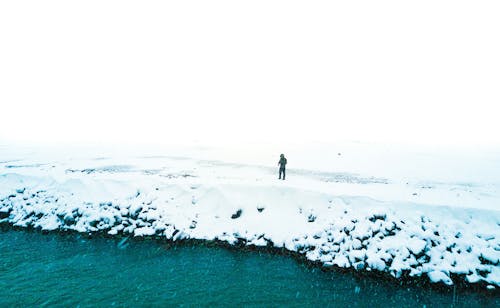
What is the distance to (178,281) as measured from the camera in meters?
Result: 11.8

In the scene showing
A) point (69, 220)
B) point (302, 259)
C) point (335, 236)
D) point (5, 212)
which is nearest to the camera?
point (302, 259)

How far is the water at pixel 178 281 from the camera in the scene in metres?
10.5

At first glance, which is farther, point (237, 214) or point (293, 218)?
point (237, 214)

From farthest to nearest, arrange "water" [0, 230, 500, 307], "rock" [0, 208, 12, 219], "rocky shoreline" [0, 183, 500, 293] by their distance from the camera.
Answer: "rock" [0, 208, 12, 219]
"rocky shoreline" [0, 183, 500, 293]
"water" [0, 230, 500, 307]

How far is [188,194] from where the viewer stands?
18.5m

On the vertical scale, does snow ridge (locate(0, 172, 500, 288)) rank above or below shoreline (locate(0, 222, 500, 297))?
above

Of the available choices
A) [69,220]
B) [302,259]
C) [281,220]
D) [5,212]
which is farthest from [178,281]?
[5,212]

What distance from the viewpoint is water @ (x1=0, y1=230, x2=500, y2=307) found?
34.6 feet

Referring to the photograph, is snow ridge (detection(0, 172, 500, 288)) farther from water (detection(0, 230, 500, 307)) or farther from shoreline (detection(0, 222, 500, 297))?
water (detection(0, 230, 500, 307))

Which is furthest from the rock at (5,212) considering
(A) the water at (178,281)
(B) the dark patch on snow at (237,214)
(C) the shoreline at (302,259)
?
(B) the dark patch on snow at (237,214)

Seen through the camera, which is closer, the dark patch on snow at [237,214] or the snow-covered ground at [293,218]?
the snow-covered ground at [293,218]

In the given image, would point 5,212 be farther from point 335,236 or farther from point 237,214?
point 335,236

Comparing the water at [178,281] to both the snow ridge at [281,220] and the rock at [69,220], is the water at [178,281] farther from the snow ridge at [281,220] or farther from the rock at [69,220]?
the rock at [69,220]

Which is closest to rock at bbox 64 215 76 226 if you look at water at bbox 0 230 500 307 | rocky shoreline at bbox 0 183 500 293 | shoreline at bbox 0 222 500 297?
rocky shoreline at bbox 0 183 500 293
